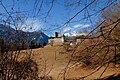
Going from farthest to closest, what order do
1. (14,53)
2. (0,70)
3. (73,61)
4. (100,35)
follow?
(14,53) → (0,70) → (73,61) → (100,35)

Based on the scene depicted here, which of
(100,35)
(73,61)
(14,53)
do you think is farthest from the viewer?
(14,53)

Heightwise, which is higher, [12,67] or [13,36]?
[13,36]

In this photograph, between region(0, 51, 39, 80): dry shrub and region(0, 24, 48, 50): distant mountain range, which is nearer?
region(0, 51, 39, 80): dry shrub

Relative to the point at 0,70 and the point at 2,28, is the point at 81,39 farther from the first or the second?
the point at 2,28

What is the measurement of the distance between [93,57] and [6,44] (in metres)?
→ 2.19

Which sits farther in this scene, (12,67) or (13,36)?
(13,36)

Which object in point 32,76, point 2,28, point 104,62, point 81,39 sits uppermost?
point 2,28

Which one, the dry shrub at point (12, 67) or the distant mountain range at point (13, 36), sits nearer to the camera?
the dry shrub at point (12, 67)

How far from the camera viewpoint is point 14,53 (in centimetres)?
530

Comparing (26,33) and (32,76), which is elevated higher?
(26,33)

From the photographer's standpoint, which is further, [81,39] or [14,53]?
[14,53]

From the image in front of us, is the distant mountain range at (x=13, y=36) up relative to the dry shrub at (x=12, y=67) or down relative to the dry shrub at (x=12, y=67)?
up

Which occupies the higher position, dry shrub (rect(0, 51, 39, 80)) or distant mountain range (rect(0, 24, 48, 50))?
distant mountain range (rect(0, 24, 48, 50))

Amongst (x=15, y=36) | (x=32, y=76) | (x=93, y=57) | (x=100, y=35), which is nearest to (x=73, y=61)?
(x=93, y=57)
